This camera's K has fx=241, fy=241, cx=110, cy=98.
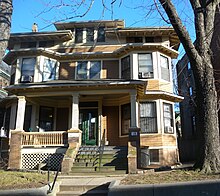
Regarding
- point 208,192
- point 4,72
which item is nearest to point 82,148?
point 208,192

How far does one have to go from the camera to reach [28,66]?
1609 centimetres

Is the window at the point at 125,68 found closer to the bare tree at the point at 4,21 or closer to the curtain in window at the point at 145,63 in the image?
the curtain in window at the point at 145,63

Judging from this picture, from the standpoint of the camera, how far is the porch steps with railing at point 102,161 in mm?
9734

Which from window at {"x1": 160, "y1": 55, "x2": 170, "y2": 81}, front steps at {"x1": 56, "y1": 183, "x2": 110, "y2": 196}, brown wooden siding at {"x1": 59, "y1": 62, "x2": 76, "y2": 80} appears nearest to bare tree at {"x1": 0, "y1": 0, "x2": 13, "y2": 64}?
front steps at {"x1": 56, "y1": 183, "x2": 110, "y2": 196}

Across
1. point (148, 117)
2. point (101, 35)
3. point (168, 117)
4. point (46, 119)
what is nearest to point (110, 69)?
point (101, 35)

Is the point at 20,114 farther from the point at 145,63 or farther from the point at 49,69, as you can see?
the point at 145,63

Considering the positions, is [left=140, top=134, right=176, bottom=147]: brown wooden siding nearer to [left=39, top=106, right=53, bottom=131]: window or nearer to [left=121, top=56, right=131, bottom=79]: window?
[left=121, top=56, right=131, bottom=79]: window

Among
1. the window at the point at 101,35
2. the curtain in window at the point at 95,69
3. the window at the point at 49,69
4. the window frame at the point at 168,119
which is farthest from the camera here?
the window at the point at 101,35

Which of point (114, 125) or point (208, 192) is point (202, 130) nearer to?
point (208, 192)

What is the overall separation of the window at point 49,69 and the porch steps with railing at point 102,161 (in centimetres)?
638

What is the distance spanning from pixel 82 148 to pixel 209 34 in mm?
7775

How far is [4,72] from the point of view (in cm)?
2616

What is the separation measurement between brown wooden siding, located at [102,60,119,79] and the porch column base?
6710mm

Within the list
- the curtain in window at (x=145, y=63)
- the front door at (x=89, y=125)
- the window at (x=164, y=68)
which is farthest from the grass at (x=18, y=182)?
the window at (x=164, y=68)
